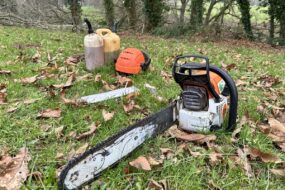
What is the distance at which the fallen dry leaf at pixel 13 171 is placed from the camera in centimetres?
197

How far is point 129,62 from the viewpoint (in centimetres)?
411

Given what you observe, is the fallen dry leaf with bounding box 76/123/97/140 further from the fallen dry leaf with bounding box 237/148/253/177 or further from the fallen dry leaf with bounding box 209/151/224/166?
the fallen dry leaf with bounding box 237/148/253/177

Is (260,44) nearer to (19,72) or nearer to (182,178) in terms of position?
(19,72)

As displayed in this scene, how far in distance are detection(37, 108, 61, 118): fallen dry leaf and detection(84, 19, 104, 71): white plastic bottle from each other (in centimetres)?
144

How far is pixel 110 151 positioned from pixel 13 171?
59cm

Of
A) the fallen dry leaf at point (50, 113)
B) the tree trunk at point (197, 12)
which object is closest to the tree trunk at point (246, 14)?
the tree trunk at point (197, 12)

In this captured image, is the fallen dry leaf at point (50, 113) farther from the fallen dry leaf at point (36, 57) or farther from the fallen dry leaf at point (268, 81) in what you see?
the fallen dry leaf at point (268, 81)

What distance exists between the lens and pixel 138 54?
412 centimetres

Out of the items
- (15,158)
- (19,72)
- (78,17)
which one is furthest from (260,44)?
(15,158)

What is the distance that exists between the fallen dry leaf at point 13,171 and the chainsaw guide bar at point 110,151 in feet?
1.20

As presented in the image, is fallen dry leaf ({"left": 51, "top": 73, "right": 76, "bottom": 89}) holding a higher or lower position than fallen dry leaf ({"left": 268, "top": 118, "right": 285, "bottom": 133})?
higher

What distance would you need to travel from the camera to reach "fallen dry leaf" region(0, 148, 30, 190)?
77.7 inches

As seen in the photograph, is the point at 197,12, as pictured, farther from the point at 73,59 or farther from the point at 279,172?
the point at 279,172

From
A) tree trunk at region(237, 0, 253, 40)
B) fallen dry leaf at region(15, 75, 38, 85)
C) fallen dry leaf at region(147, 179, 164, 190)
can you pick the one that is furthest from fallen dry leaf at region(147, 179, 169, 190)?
tree trunk at region(237, 0, 253, 40)
